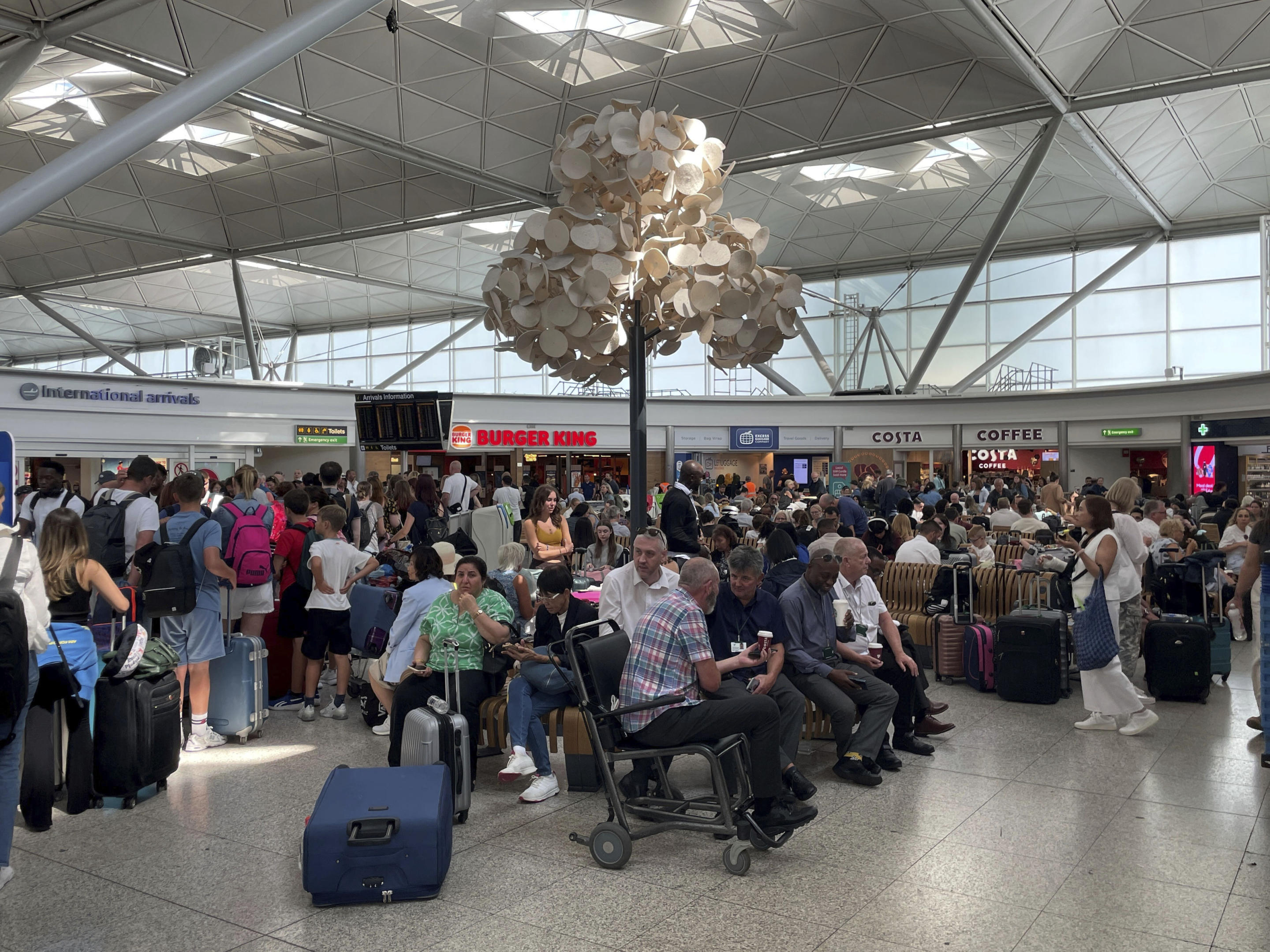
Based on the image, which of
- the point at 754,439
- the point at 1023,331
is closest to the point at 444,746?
the point at 754,439

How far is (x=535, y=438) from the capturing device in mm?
27672

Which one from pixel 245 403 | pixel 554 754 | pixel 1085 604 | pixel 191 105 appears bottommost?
pixel 554 754

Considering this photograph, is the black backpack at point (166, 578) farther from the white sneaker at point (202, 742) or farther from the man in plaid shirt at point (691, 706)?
the man in plaid shirt at point (691, 706)

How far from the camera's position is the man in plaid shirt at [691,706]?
4.59m

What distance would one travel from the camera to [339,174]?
73.4ft

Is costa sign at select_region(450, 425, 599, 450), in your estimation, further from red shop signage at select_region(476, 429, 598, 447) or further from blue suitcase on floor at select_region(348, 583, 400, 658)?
blue suitcase on floor at select_region(348, 583, 400, 658)

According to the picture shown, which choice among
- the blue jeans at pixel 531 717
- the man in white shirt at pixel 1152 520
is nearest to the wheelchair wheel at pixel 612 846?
the blue jeans at pixel 531 717

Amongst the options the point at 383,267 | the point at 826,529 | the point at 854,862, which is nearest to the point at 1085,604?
the point at 826,529

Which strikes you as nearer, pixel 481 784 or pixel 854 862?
pixel 854 862

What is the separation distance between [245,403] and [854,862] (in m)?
21.6

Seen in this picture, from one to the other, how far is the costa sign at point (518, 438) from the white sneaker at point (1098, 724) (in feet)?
67.7

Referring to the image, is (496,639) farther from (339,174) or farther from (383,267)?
(383,267)

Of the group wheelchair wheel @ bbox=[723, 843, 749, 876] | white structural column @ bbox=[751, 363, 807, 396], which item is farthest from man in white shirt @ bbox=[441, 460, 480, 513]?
white structural column @ bbox=[751, 363, 807, 396]

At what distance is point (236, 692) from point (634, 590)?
3.06 m
